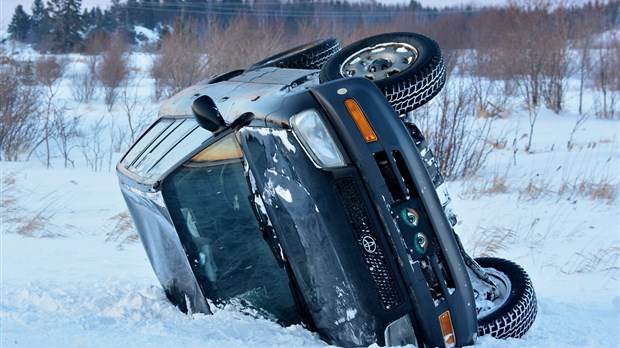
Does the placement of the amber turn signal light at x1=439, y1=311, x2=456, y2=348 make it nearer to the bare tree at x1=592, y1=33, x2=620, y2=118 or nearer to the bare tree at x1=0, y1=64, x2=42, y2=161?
the bare tree at x1=0, y1=64, x2=42, y2=161

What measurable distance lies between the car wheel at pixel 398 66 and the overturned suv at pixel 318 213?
0.03ft

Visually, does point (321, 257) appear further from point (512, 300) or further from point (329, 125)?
point (512, 300)

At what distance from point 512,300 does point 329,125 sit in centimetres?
129

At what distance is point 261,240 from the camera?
2799mm

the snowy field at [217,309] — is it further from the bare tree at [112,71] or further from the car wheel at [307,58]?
the bare tree at [112,71]

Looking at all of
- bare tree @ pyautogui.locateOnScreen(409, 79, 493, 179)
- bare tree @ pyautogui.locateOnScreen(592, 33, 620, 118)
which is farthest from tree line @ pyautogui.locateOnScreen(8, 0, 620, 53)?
bare tree @ pyautogui.locateOnScreen(409, 79, 493, 179)

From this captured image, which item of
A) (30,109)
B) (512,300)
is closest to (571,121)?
(30,109)

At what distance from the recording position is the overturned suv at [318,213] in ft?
8.16

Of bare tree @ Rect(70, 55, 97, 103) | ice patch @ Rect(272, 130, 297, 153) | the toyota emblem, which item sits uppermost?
ice patch @ Rect(272, 130, 297, 153)

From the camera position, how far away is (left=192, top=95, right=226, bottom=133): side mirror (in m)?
2.72

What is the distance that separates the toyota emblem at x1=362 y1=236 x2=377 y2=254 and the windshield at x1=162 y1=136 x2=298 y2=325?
424mm

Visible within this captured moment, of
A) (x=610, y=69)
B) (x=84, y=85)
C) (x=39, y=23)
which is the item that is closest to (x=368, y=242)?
(x=610, y=69)

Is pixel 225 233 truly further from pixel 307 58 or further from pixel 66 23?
pixel 66 23

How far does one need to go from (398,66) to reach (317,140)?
1.20 m
